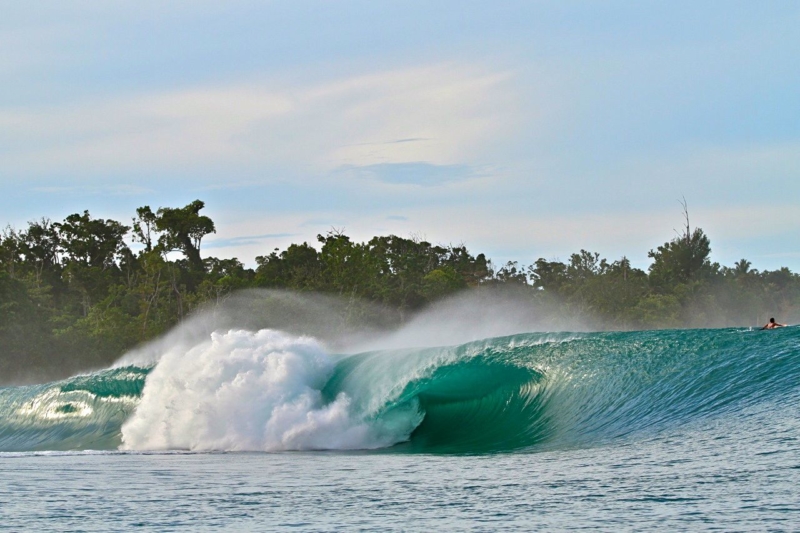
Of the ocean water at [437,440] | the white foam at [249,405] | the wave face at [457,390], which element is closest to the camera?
the ocean water at [437,440]

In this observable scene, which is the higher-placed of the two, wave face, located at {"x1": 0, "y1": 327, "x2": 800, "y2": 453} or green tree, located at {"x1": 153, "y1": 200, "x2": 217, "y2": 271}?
green tree, located at {"x1": 153, "y1": 200, "x2": 217, "y2": 271}

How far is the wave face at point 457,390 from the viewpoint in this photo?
16203 mm

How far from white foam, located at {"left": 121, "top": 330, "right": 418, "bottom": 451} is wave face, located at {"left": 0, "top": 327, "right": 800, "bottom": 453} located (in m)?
0.03

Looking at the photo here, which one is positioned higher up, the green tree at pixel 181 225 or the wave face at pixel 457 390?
the green tree at pixel 181 225

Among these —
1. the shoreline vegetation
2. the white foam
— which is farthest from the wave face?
the shoreline vegetation

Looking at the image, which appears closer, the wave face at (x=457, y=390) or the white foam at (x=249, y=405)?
the wave face at (x=457, y=390)

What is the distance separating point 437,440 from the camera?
723 inches

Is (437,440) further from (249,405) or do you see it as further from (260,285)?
(260,285)

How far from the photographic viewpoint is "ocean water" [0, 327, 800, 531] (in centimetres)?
923

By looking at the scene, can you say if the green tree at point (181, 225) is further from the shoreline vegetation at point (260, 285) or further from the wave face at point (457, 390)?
the wave face at point (457, 390)

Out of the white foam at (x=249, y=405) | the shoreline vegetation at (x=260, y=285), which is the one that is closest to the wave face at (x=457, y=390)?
the white foam at (x=249, y=405)

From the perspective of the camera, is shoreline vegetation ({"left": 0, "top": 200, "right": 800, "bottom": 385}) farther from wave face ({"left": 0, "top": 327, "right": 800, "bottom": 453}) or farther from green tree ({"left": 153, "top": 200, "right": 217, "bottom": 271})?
wave face ({"left": 0, "top": 327, "right": 800, "bottom": 453})

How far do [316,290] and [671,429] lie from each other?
195ft

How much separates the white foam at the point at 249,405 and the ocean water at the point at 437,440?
0.04 metres
